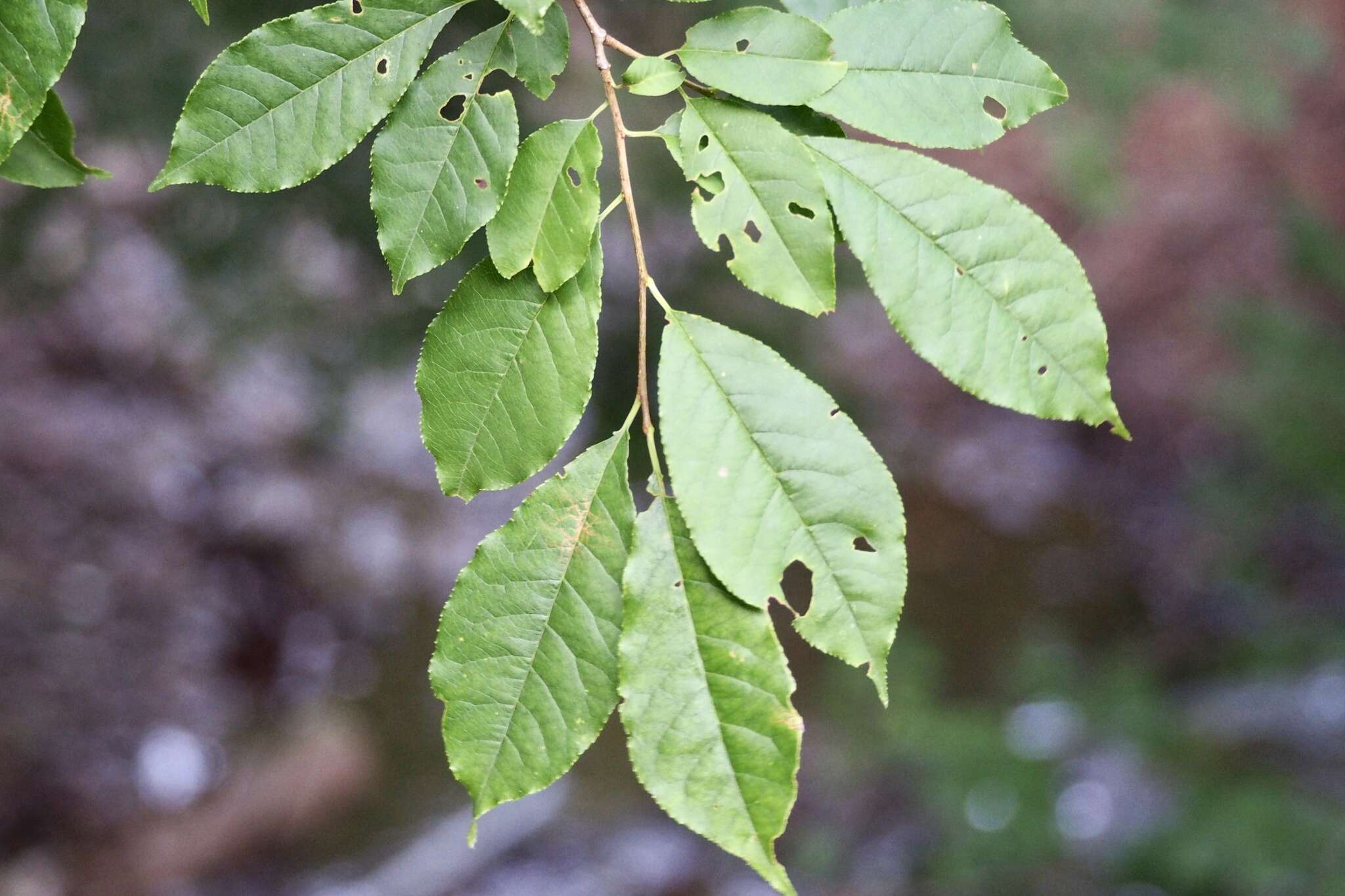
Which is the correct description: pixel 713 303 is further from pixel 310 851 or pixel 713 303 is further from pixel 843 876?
pixel 310 851

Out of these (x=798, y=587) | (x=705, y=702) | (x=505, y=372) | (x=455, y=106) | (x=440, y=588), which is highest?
(x=455, y=106)

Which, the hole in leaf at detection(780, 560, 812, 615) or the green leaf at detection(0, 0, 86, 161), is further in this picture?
the hole in leaf at detection(780, 560, 812, 615)

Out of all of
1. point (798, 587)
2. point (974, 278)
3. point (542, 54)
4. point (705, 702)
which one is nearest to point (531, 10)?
point (542, 54)

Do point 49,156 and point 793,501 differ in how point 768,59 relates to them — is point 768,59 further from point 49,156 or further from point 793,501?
point 49,156

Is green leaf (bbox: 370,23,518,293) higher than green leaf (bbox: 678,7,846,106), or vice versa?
green leaf (bbox: 678,7,846,106)

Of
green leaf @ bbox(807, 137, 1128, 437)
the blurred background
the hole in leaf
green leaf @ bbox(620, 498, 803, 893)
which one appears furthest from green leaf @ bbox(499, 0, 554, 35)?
the hole in leaf

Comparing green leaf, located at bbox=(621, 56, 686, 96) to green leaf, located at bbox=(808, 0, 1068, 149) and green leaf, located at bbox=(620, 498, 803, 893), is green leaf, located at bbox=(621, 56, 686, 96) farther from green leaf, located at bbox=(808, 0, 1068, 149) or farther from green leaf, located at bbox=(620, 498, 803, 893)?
green leaf, located at bbox=(620, 498, 803, 893)

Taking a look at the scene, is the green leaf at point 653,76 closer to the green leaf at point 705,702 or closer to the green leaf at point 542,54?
the green leaf at point 542,54
